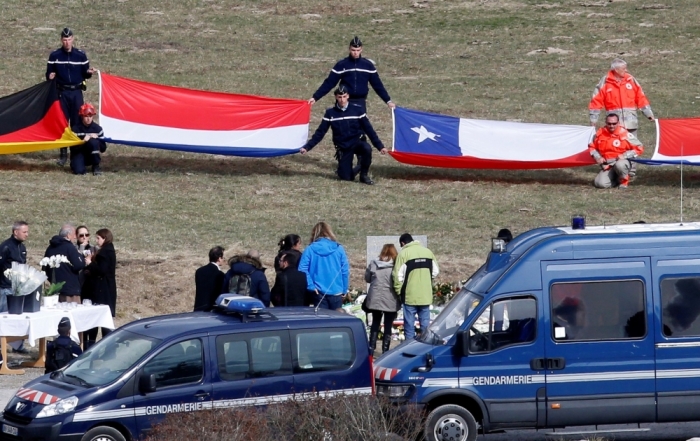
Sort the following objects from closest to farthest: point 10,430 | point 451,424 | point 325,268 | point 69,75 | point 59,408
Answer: point 59,408 → point 10,430 → point 451,424 → point 325,268 → point 69,75

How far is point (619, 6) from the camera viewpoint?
4103cm

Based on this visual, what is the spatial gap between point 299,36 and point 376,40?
2419 millimetres

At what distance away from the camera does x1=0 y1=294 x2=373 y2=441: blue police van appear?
35.8ft

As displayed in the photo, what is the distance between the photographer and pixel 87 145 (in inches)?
905

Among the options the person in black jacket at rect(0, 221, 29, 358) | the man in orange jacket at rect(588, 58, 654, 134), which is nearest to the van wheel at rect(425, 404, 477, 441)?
the person in black jacket at rect(0, 221, 29, 358)

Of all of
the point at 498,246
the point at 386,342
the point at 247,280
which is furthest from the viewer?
the point at 386,342

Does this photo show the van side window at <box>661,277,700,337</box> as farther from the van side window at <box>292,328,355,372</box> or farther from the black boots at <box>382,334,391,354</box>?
the black boots at <box>382,334,391,354</box>

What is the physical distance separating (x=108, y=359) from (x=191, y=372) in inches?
35.2

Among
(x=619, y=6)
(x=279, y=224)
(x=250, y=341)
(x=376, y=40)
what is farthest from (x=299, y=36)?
(x=250, y=341)

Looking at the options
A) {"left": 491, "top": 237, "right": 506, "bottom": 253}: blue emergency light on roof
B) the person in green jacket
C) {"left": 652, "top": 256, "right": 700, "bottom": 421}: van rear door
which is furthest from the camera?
the person in green jacket

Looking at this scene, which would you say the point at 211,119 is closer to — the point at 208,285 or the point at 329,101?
the point at 329,101

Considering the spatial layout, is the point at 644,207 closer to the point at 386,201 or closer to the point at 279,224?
the point at 386,201

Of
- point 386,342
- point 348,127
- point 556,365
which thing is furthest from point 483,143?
point 556,365

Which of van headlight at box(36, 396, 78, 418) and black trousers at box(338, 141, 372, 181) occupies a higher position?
black trousers at box(338, 141, 372, 181)
